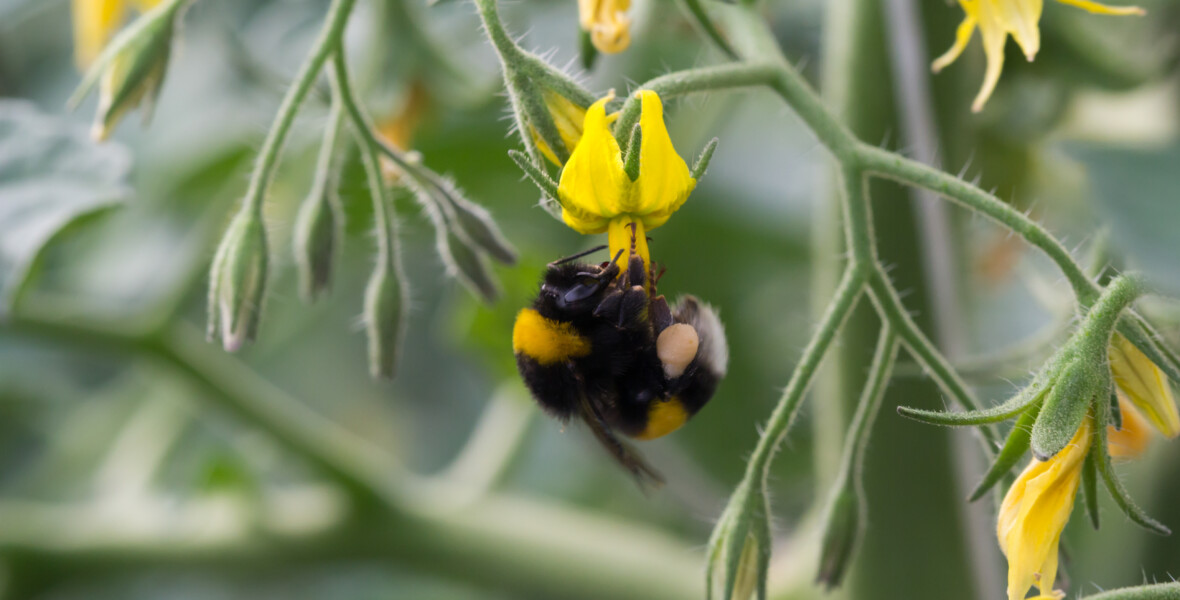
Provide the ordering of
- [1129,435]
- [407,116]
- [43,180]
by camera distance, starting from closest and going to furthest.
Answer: [1129,435]
[43,180]
[407,116]

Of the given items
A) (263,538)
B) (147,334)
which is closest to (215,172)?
(147,334)

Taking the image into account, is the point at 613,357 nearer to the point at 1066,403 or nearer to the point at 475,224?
the point at 475,224

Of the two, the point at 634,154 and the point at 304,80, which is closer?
the point at 634,154

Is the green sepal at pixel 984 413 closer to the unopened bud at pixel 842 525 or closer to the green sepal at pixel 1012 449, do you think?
the green sepal at pixel 1012 449

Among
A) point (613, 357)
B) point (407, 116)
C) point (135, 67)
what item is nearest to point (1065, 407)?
point (613, 357)

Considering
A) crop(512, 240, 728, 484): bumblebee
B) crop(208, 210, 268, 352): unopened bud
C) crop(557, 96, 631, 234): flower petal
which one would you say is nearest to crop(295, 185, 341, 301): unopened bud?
crop(208, 210, 268, 352): unopened bud

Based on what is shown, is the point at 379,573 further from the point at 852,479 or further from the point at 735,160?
the point at 852,479

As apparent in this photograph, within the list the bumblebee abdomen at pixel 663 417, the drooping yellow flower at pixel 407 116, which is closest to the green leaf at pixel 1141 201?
the bumblebee abdomen at pixel 663 417

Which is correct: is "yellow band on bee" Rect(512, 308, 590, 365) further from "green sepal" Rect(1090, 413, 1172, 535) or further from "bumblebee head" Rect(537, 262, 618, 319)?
"green sepal" Rect(1090, 413, 1172, 535)
